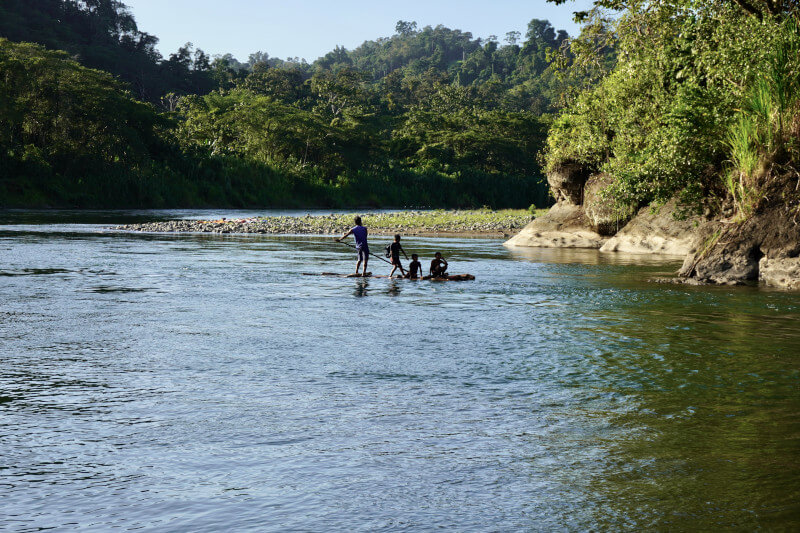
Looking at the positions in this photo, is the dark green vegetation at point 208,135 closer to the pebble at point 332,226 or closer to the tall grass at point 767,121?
the pebble at point 332,226

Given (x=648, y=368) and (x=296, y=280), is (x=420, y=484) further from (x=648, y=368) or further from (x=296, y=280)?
(x=296, y=280)

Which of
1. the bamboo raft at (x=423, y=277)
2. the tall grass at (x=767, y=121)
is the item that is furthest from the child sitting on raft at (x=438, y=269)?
the tall grass at (x=767, y=121)

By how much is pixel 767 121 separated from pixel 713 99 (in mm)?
2138

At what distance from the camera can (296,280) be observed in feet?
79.7

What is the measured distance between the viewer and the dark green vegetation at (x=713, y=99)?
861 inches

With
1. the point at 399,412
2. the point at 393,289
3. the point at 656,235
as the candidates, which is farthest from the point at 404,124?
the point at 399,412

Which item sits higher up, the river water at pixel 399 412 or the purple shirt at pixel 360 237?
the purple shirt at pixel 360 237

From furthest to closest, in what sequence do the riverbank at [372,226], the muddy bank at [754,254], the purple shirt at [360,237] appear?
the riverbank at [372,226]
the purple shirt at [360,237]
the muddy bank at [754,254]

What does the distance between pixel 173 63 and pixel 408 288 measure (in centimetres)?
12119

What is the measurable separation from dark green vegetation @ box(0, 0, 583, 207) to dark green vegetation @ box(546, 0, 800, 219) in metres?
31.2

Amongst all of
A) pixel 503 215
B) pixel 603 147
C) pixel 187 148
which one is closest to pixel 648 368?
pixel 603 147

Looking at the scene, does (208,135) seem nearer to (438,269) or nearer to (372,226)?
(372,226)

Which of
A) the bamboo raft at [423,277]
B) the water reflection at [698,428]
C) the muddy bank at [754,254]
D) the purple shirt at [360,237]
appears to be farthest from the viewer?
the purple shirt at [360,237]

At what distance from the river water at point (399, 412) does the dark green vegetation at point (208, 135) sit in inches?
1861
